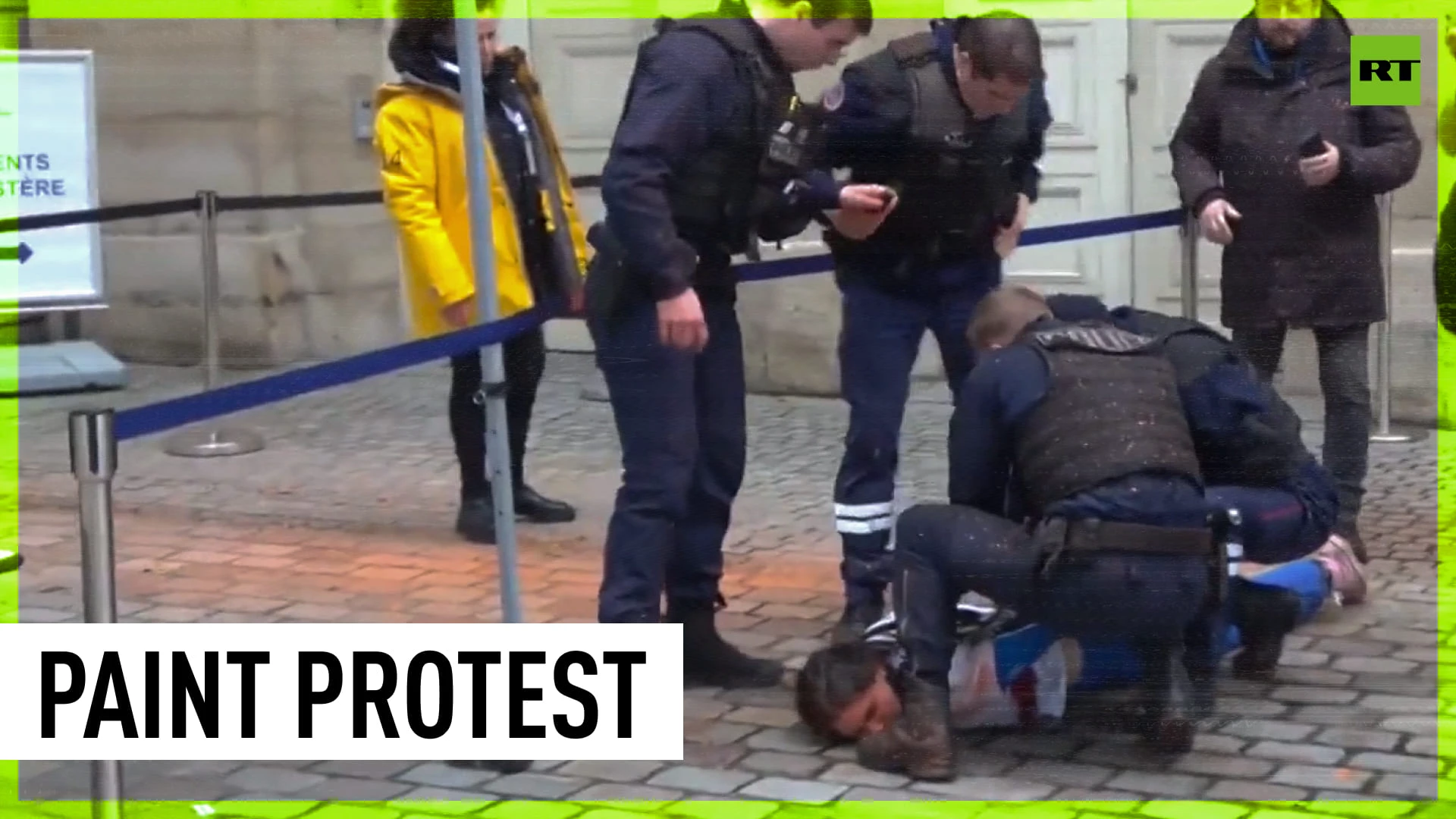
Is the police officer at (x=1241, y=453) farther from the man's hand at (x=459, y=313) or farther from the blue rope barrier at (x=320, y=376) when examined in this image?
the man's hand at (x=459, y=313)

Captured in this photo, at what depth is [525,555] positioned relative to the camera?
5.59 m

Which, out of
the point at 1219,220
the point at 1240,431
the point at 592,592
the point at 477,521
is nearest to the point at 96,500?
the point at 592,592

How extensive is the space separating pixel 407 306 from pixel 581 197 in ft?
1.75

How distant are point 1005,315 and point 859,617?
2.93 ft

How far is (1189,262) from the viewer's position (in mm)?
5414

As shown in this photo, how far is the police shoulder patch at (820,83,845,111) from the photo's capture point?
433 centimetres

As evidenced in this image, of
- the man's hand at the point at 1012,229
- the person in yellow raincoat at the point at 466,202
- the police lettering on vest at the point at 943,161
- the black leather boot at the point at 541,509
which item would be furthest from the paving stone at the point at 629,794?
the black leather boot at the point at 541,509

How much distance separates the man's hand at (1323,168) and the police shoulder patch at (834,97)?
1362 millimetres

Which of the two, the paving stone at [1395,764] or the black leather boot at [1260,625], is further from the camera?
the black leather boot at [1260,625]

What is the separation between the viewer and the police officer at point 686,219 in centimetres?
396

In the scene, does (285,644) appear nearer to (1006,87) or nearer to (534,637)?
(534,637)

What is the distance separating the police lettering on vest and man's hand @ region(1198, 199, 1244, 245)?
86 cm

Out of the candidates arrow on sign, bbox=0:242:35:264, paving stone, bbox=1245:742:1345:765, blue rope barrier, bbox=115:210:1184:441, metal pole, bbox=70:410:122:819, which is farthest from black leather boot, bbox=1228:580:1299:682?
arrow on sign, bbox=0:242:35:264

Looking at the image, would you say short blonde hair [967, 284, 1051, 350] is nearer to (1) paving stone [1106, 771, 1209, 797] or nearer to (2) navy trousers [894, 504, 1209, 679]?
(2) navy trousers [894, 504, 1209, 679]
